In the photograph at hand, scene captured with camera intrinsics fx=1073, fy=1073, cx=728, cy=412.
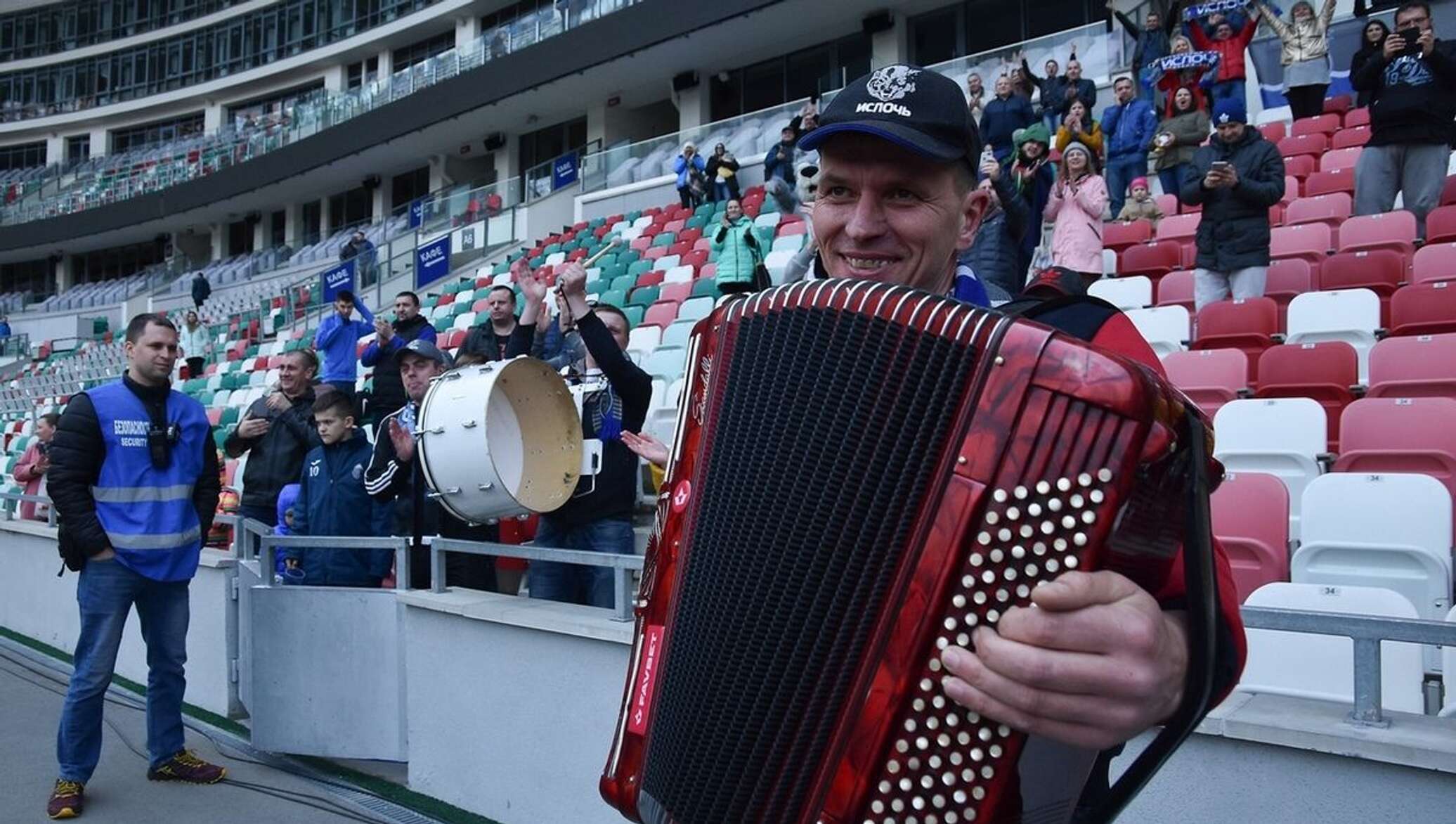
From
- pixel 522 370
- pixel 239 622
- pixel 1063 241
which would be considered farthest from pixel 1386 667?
pixel 239 622

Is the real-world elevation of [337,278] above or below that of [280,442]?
above

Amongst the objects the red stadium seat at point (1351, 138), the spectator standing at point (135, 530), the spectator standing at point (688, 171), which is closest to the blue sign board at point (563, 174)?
the spectator standing at point (688, 171)

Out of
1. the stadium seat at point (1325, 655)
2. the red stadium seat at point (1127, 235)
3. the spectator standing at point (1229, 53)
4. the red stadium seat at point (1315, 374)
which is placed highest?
the spectator standing at point (1229, 53)

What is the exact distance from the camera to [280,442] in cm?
650

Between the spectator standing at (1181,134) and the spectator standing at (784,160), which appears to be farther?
the spectator standing at (784,160)

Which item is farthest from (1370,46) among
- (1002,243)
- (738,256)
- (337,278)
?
(337,278)

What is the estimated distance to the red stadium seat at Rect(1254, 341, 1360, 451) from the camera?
5383 mm

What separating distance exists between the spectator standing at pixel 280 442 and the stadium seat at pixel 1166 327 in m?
5.10

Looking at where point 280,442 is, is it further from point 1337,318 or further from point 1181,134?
point 1181,134

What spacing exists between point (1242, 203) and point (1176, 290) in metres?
1.13

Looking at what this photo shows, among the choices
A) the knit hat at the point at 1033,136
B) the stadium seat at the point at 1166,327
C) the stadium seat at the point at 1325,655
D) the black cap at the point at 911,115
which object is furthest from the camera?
the knit hat at the point at 1033,136

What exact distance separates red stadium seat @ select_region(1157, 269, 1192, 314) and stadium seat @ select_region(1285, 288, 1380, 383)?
1.11 meters

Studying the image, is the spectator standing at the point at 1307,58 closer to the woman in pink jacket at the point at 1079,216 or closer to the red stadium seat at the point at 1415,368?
the woman in pink jacket at the point at 1079,216

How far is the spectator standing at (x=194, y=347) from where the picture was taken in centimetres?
1853
